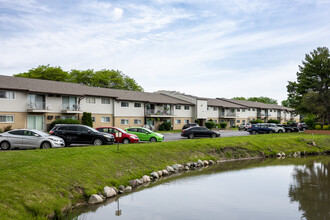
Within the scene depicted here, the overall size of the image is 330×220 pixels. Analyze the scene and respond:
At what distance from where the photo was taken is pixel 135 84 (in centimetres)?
7656

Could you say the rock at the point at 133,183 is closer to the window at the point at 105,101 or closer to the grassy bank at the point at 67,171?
the grassy bank at the point at 67,171

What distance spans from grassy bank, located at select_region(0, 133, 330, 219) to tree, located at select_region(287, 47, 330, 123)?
26117 millimetres

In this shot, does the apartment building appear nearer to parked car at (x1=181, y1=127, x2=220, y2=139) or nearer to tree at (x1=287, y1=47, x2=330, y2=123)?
parked car at (x1=181, y1=127, x2=220, y2=139)

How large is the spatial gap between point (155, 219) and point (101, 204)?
2728 mm

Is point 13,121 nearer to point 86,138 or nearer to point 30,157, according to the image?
point 86,138

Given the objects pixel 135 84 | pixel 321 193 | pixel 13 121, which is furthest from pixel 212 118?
pixel 321 193

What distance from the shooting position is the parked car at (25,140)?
65.7ft

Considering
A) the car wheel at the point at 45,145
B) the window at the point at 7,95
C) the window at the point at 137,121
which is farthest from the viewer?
the window at the point at 137,121

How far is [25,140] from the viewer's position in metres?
20.1

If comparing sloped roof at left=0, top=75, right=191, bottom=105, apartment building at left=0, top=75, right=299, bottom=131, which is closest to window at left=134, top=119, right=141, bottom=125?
apartment building at left=0, top=75, right=299, bottom=131

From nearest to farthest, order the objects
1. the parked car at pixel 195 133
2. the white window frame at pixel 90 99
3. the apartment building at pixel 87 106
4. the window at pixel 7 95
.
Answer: the parked car at pixel 195 133 → the window at pixel 7 95 → the apartment building at pixel 87 106 → the white window frame at pixel 90 99

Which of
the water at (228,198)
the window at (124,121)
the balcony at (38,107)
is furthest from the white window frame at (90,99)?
the water at (228,198)

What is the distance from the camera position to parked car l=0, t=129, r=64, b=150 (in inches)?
788

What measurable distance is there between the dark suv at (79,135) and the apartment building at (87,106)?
1671cm
